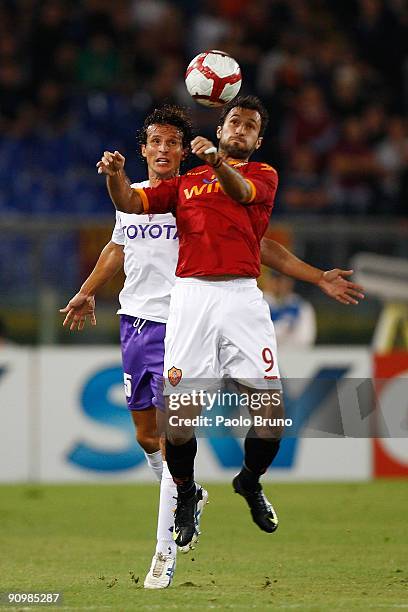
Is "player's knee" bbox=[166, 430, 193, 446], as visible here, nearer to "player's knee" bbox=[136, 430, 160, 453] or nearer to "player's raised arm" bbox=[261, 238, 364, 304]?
"player's raised arm" bbox=[261, 238, 364, 304]

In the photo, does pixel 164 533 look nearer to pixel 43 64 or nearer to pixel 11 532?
pixel 11 532

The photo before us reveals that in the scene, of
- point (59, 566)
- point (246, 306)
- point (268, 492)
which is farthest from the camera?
point (268, 492)

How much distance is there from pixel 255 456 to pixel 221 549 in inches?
66.6

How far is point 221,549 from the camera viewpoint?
8508 millimetres

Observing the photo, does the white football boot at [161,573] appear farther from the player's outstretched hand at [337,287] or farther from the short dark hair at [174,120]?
the short dark hair at [174,120]

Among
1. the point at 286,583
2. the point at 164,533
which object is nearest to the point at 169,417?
the point at 164,533

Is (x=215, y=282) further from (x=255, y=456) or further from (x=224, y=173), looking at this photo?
(x=255, y=456)

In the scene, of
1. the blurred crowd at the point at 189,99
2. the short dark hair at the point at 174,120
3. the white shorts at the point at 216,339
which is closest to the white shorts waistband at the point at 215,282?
the white shorts at the point at 216,339

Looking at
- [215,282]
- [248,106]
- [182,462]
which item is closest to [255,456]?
[182,462]

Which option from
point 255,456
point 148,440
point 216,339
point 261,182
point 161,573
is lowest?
point 148,440

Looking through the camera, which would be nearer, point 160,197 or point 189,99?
point 160,197

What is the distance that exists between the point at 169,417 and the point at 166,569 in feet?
2.61

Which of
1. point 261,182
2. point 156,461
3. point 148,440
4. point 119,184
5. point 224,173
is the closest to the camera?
point 224,173

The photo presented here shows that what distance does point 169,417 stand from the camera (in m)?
6.82
